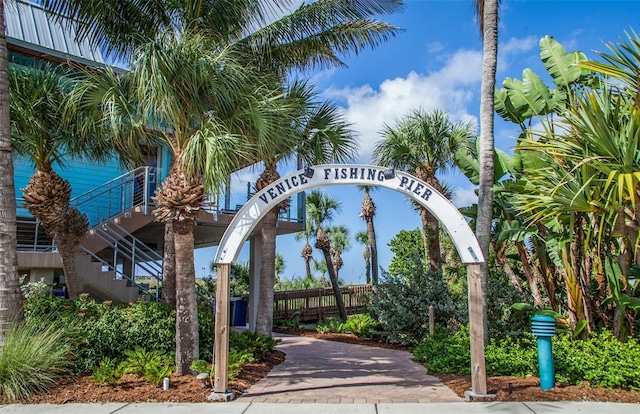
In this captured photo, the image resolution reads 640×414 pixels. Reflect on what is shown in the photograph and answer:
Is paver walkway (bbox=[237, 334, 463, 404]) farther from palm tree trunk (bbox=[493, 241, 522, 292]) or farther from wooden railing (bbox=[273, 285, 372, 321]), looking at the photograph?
wooden railing (bbox=[273, 285, 372, 321])

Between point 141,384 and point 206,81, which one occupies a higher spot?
point 206,81

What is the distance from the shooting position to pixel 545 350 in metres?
7.09

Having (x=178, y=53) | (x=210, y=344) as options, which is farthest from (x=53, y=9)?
A: (x=210, y=344)

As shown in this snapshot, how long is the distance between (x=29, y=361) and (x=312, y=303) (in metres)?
13.7

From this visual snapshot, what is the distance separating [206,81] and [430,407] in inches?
235

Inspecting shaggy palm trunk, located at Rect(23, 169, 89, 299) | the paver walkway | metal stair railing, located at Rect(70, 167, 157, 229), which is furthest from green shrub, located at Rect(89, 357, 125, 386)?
metal stair railing, located at Rect(70, 167, 157, 229)

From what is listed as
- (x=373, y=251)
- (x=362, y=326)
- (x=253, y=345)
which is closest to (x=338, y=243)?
(x=373, y=251)

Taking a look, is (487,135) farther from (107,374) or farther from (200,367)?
(107,374)

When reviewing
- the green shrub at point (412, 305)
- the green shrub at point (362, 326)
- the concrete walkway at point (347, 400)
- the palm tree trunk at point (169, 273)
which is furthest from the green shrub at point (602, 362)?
the palm tree trunk at point (169, 273)

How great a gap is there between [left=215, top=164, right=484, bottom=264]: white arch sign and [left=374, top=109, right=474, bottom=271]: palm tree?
674cm

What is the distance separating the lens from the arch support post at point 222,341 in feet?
22.6

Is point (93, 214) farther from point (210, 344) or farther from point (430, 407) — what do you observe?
point (430, 407)

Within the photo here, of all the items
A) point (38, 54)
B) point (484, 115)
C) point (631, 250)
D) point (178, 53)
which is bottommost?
point (631, 250)

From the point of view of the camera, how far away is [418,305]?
12688mm
